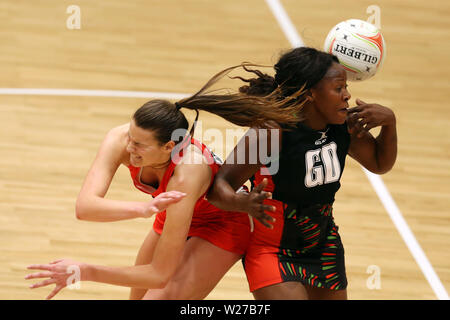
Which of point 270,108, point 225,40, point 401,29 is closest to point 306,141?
point 270,108

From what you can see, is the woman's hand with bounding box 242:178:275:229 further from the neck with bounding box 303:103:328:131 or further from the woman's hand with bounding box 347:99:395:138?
the woman's hand with bounding box 347:99:395:138

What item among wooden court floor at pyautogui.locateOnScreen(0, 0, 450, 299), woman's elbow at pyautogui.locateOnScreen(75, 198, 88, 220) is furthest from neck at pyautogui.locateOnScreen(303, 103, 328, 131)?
woman's elbow at pyautogui.locateOnScreen(75, 198, 88, 220)

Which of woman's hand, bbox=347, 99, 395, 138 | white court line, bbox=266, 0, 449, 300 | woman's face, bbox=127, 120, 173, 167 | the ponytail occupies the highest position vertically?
the ponytail

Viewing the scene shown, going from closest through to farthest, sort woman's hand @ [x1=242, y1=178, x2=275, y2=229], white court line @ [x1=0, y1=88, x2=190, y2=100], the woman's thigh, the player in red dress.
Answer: woman's hand @ [x1=242, y1=178, x2=275, y2=229] → the player in red dress → the woman's thigh → white court line @ [x1=0, y1=88, x2=190, y2=100]

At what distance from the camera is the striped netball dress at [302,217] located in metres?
3.74

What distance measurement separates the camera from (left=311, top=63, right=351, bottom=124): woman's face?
12.1ft

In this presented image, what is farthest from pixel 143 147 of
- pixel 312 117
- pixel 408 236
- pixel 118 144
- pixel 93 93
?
pixel 93 93

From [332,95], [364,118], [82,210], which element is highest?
[332,95]

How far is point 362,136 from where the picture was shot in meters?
4.00

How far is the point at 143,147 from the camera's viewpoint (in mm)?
3664

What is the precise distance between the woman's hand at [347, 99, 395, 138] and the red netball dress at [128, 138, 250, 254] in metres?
0.68

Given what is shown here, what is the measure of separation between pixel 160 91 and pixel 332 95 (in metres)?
4.19

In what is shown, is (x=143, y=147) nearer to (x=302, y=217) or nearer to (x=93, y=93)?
(x=302, y=217)

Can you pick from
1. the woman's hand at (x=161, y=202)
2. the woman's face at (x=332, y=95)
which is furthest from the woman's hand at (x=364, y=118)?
the woman's hand at (x=161, y=202)
